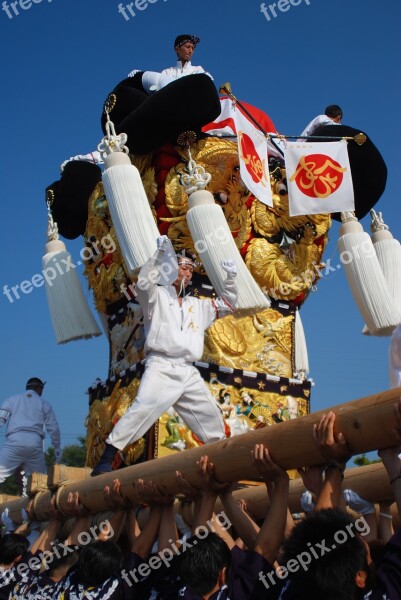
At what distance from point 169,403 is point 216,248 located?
4.98 ft

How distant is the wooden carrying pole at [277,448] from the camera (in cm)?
300

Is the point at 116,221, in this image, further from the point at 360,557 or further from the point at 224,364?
the point at 360,557

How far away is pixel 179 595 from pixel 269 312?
5149 millimetres

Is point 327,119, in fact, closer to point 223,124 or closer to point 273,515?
point 223,124

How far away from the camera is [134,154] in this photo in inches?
316

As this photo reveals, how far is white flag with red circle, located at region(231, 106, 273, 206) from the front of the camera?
7402 millimetres

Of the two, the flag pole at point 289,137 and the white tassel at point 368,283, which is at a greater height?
the flag pole at point 289,137

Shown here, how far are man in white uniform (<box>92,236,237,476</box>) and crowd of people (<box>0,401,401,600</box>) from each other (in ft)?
4.39

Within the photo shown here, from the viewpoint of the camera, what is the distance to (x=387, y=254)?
8195 mm

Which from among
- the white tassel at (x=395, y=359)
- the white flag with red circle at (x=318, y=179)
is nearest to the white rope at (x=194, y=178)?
the white flag with red circle at (x=318, y=179)

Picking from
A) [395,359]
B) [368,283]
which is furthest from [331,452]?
[368,283]

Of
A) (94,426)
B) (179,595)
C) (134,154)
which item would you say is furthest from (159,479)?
(134,154)

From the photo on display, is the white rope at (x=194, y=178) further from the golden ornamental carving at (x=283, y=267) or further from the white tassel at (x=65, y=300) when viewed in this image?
the white tassel at (x=65, y=300)

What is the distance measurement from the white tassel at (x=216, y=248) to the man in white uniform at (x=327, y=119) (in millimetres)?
1904
